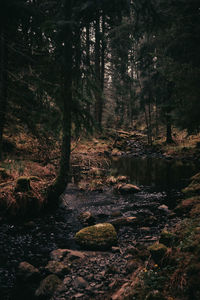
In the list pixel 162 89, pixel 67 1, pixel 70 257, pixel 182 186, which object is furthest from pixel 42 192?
pixel 162 89

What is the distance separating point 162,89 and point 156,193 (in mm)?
15547

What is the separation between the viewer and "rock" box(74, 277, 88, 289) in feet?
13.7

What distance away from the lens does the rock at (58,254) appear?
505cm

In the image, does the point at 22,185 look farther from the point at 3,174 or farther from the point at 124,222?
the point at 124,222

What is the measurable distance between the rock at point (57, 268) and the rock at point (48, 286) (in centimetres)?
26

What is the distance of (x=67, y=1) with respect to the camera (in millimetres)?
6492

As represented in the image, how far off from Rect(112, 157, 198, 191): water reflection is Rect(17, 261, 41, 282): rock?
25.3ft

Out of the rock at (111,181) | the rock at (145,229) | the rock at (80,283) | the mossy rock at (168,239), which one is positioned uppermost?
the rock at (111,181)

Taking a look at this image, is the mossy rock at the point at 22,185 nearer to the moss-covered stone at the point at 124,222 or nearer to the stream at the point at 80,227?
the stream at the point at 80,227

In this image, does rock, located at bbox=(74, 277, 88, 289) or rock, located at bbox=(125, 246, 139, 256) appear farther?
rock, located at bbox=(125, 246, 139, 256)

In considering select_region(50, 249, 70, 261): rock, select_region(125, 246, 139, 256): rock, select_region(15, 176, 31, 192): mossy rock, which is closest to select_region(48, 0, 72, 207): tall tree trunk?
select_region(15, 176, 31, 192): mossy rock

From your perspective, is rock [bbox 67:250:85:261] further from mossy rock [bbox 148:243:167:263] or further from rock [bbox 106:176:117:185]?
rock [bbox 106:176:117:185]

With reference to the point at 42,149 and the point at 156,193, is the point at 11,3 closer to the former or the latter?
the point at 42,149

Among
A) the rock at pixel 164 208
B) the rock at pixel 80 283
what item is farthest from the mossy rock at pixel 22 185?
the rock at pixel 164 208
